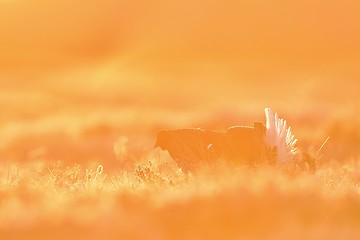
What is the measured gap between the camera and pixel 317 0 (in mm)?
83812

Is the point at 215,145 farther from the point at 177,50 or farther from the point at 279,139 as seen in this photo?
the point at 177,50

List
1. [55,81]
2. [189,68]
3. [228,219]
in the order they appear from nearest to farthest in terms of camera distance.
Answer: [228,219] < [55,81] < [189,68]

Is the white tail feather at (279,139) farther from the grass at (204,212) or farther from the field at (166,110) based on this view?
the grass at (204,212)

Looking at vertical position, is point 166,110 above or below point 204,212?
below

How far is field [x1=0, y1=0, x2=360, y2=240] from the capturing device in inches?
282

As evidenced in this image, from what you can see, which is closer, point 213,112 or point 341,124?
point 341,124

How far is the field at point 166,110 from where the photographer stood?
23.5 ft

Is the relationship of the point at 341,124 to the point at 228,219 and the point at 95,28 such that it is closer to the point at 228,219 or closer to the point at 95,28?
the point at 228,219

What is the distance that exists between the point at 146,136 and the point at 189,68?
53.4 metres

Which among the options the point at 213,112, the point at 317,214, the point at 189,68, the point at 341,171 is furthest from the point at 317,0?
the point at 317,214

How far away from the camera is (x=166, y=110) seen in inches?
1361

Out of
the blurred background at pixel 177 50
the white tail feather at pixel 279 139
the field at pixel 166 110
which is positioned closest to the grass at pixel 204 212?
the field at pixel 166 110

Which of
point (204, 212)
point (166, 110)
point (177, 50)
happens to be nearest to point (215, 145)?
point (204, 212)

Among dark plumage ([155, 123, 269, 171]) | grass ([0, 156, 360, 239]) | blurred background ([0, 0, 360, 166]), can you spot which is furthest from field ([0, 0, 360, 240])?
dark plumage ([155, 123, 269, 171])
